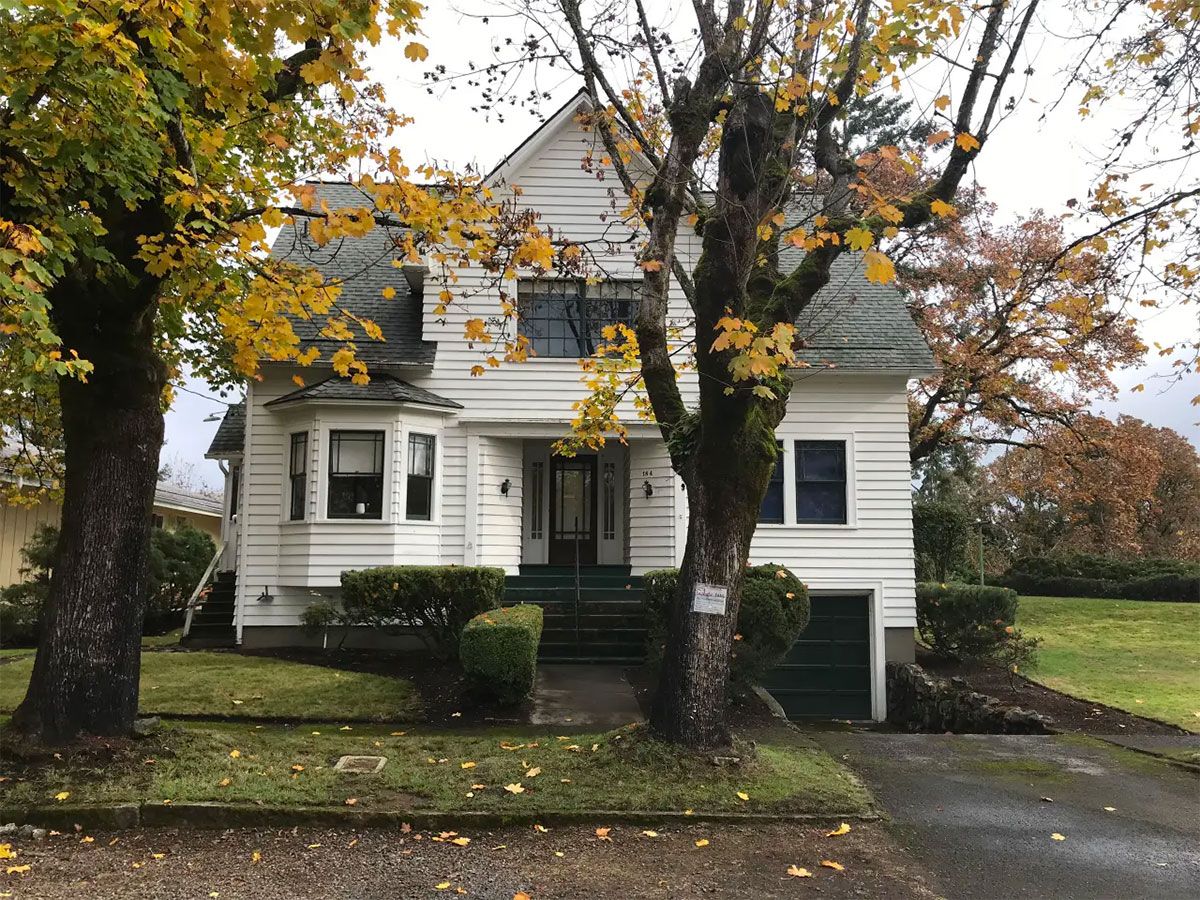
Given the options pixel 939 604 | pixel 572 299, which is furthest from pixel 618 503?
pixel 939 604

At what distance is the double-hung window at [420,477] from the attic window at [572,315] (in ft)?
8.46

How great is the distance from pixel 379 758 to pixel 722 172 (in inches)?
230

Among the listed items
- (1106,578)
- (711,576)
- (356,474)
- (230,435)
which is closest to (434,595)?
(356,474)

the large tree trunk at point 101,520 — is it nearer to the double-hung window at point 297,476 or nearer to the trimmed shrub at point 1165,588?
the double-hung window at point 297,476

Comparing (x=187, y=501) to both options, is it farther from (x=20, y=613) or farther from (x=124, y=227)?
(x=124, y=227)

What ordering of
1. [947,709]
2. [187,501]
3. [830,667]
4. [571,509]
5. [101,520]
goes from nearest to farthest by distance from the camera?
[101,520] < [947,709] < [830,667] < [571,509] < [187,501]

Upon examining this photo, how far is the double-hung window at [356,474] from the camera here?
45.3ft

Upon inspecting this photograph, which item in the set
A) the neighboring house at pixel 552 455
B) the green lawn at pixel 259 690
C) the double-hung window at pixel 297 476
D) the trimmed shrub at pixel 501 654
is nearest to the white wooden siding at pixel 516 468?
the neighboring house at pixel 552 455

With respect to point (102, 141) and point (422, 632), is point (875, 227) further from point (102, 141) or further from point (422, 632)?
point (422, 632)

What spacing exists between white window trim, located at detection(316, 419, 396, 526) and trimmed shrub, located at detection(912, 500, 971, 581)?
420 inches

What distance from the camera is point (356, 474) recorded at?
546 inches

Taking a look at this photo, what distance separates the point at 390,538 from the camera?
13.6m

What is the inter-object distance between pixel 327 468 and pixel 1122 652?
15.7m

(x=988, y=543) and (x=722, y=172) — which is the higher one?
(x=722, y=172)
